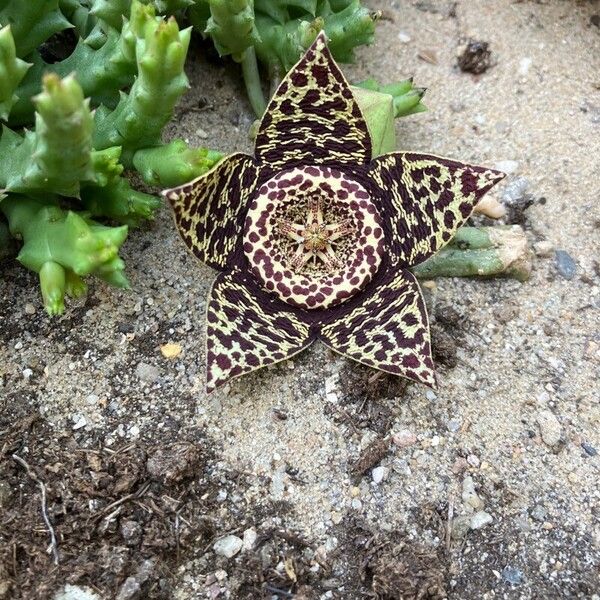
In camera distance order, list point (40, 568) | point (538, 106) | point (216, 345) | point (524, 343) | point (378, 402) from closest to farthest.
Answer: point (40, 568), point (216, 345), point (378, 402), point (524, 343), point (538, 106)

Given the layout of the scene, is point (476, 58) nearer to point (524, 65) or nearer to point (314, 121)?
point (524, 65)

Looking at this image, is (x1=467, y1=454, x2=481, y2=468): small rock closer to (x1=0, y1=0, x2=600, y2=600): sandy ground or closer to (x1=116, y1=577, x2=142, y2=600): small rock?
(x1=0, y1=0, x2=600, y2=600): sandy ground

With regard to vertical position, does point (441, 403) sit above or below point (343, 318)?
below

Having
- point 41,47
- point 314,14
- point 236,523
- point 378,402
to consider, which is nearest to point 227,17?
point 314,14

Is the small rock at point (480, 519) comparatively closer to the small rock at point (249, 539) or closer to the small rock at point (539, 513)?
the small rock at point (539, 513)

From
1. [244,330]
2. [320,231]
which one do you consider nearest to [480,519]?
[244,330]

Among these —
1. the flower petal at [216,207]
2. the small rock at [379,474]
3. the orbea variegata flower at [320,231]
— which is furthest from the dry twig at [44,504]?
→ the small rock at [379,474]

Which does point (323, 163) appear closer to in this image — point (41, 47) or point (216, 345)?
point (216, 345)

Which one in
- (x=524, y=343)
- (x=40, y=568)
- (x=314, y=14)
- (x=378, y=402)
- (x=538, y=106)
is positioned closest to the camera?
(x=40, y=568)
